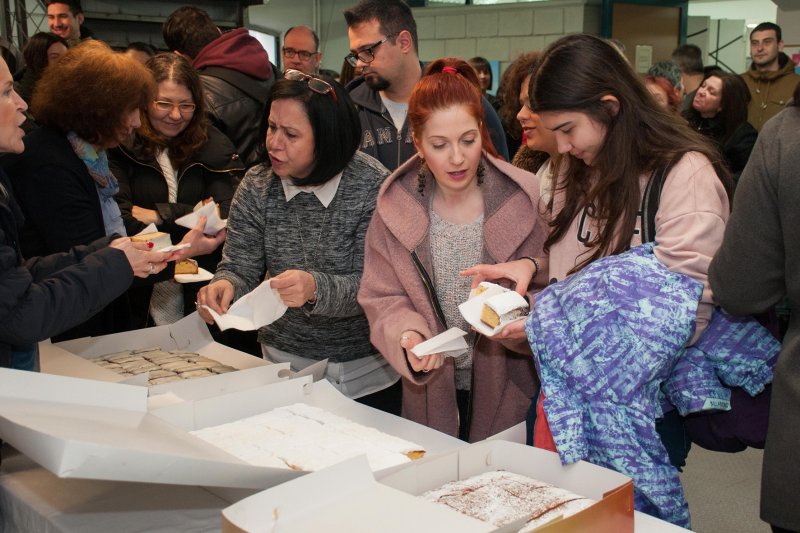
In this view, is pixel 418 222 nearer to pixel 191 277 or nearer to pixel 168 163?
pixel 191 277

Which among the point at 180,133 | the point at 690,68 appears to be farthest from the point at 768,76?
the point at 180,133

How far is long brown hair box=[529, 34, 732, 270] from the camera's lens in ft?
5.39

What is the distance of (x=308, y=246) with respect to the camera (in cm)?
224

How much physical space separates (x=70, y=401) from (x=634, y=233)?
43.1 inches

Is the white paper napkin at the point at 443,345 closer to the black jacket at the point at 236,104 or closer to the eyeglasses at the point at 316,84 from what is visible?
the eyeglasses at the point at 316,84

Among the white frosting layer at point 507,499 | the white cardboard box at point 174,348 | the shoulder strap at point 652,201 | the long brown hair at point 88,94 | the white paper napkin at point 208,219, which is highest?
the long brown hair at point 88,94

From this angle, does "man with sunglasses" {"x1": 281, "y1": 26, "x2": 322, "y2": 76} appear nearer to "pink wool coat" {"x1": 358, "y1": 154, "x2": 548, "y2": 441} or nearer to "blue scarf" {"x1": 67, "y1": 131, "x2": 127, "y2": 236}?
"blue scarf" {"x1": 67, "y1": 131, "x2": 127, "y2": 236}

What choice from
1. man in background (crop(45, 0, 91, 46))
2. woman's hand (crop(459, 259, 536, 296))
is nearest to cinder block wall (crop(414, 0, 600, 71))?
man in background (crop(45, 0, 91, 46))

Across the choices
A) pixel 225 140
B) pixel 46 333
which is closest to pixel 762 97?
pixel 225 140

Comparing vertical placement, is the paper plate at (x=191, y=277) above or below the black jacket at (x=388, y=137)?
below

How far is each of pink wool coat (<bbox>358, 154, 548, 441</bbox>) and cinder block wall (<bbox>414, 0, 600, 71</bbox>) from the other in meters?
7.25

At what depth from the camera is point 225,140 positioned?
318 cm

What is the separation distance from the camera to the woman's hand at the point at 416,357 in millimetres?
1787

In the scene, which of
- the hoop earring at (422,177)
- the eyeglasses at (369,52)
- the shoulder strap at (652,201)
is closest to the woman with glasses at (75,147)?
the hoop earring at (422,177)
